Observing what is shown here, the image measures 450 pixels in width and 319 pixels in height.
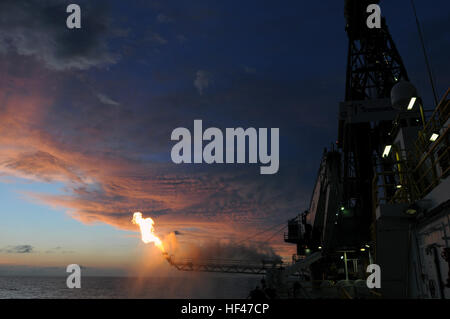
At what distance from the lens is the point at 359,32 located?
151 feet

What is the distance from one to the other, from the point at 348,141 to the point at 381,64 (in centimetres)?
1314

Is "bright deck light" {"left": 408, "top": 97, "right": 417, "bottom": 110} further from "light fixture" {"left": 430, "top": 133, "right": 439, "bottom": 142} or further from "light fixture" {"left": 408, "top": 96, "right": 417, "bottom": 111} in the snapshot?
"light fixture" {"left": 430, "top": 133, "right": 439, "bottom": 142}

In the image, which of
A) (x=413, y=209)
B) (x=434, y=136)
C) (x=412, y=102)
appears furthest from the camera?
(x=412, y=102)

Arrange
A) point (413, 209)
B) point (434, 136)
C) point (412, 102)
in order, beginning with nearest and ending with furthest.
A: 1. point (413, 209)
2. point (434, 136)
3. point (412, 102)

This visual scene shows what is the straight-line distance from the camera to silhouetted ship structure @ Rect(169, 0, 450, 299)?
997cm

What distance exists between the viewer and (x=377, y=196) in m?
12.2

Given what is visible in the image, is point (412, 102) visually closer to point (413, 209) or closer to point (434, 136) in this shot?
point (434, 136)

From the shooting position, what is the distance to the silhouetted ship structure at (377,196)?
9969mm

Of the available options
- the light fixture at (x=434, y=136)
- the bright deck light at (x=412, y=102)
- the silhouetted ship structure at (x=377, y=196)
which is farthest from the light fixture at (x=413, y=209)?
the bright deck light at (x=412, y=102)

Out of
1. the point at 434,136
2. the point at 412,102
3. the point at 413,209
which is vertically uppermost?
the point at 412,102

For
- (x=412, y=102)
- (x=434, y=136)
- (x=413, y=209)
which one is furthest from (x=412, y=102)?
(x=413, y=209)

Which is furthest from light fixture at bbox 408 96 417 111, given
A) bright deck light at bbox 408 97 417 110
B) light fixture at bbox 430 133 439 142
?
light fixture at bbox 430 133 439 142

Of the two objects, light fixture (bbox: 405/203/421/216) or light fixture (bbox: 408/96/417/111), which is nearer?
light fixture (bbox: 405/203/421/216)

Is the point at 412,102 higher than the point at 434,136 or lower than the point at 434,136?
higher
